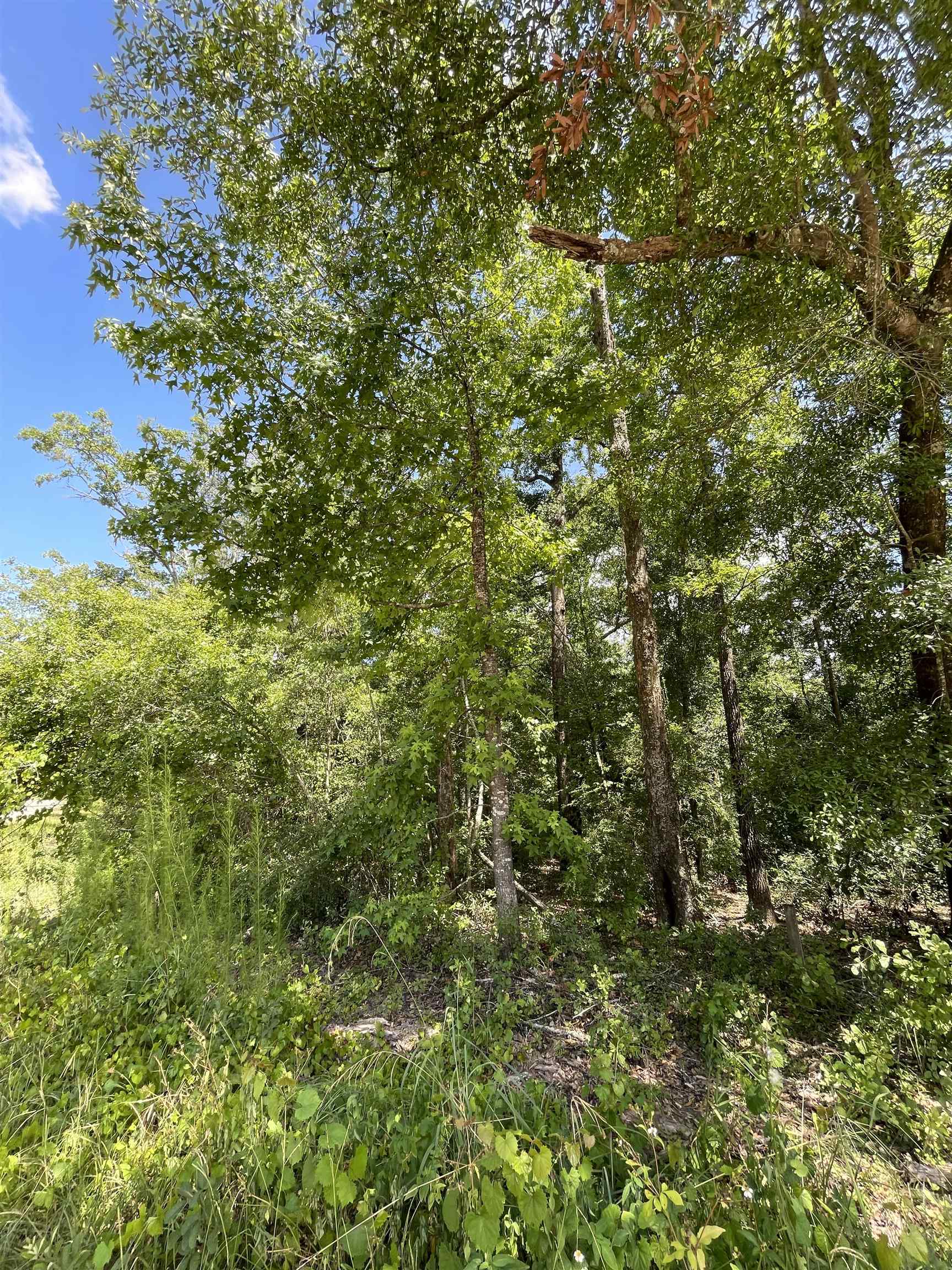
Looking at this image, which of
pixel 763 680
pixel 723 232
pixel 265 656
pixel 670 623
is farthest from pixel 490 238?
pixel 763 680

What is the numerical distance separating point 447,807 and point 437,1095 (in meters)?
2.57

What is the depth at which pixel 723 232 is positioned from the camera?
2623 millimetres

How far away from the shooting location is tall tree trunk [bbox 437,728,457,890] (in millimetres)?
3848

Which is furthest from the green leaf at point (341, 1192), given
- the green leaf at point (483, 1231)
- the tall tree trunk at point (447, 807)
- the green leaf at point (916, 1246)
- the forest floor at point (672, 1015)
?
the tall tree trunk at point (447, 807)

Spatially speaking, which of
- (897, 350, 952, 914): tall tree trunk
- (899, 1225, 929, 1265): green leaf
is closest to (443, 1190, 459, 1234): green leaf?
(899, 1225, 929, 1265): green leaf

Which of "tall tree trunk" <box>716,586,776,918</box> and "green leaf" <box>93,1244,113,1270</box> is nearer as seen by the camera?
"green leaf" <box>93,1244,113,1270</box>

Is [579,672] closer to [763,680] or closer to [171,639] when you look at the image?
[763,680]

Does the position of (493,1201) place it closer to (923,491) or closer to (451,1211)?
(451,1211)

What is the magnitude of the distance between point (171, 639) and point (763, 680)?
10.7 metres

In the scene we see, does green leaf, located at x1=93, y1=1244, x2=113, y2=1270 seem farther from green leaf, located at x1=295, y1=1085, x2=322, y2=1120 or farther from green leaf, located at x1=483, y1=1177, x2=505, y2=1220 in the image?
green leaf, located at x1=483, y1=1177, x2=505, y2=1220

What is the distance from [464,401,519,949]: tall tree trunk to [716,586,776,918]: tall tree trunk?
109 inches

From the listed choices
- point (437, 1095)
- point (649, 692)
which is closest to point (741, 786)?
point (649, 692)

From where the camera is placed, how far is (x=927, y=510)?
3.58m

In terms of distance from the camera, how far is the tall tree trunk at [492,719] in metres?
3.36
